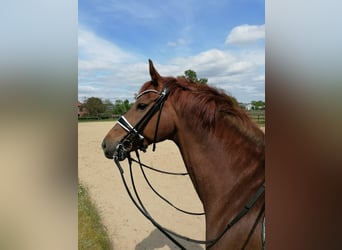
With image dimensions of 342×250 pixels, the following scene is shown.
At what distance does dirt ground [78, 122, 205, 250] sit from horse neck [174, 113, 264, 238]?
0.87 m

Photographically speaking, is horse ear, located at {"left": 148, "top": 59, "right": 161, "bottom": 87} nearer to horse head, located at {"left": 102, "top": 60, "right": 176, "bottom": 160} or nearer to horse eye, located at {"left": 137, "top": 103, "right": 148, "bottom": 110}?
horse head, located at {"left": 102, "top": 60, "right": 176, "bottom": 160}

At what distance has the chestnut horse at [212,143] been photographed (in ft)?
4.84

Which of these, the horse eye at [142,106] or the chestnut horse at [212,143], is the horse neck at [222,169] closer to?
the chestnut horse at [212,143]

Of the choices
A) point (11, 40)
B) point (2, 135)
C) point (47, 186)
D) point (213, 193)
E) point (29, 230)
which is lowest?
point (213, 193)

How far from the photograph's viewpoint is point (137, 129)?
1.92m

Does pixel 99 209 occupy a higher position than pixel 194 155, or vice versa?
pixel 194 155

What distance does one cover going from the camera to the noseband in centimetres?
184

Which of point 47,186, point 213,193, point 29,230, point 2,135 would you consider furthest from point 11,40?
point 213,193

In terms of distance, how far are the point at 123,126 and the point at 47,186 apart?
1.22 m

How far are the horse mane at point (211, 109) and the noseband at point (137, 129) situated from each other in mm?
113

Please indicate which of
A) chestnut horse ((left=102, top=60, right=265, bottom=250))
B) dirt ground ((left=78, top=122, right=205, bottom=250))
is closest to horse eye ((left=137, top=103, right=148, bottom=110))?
chestnut horse ((left=102, top=60, right=265, bottom=250))

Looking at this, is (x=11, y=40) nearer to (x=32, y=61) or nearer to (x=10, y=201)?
(x=32, y=61)

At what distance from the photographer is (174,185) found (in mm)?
6203

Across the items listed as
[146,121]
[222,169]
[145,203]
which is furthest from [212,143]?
[145,203]
